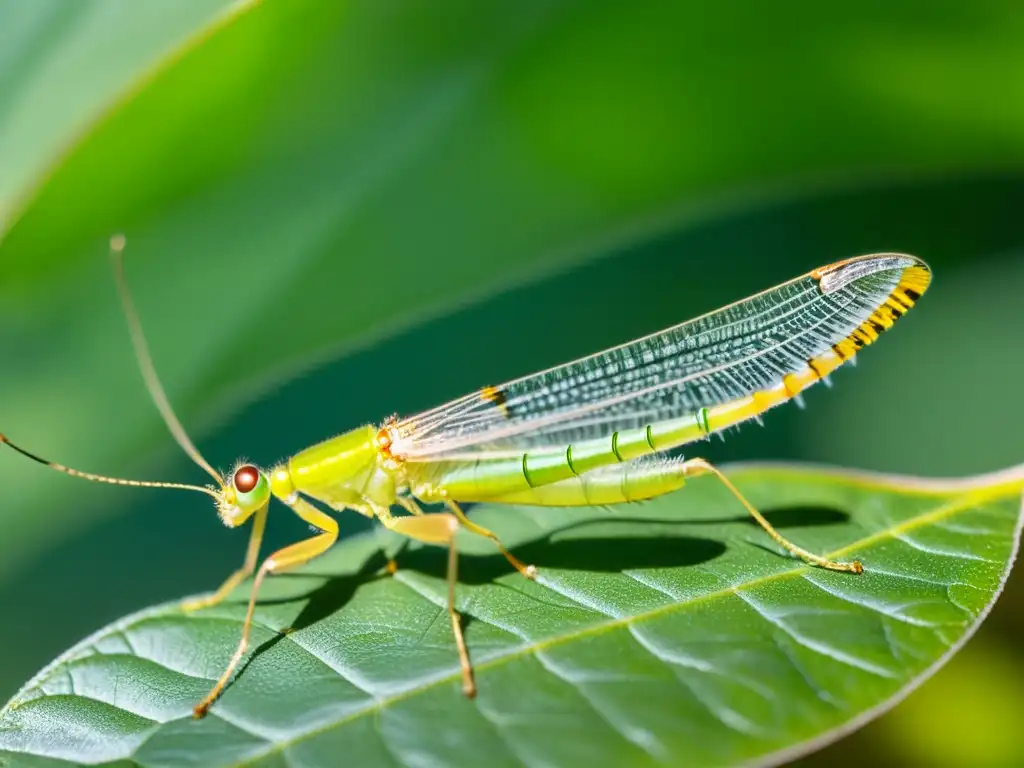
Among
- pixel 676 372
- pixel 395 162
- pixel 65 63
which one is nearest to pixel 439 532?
pixel 676 372

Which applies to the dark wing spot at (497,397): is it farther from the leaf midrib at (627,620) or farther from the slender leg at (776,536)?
the leaf midrib at (627,620)

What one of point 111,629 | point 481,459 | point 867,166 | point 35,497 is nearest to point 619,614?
point 481,459

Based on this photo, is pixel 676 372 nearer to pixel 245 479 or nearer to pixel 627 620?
pixel 627 620

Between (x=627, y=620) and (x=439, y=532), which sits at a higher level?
(x=439, y=532)

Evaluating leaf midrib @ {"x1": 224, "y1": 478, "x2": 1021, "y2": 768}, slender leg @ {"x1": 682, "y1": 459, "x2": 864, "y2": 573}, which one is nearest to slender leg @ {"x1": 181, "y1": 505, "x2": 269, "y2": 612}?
leaf midrib @ {"x1": 224, "y1": 478, "x2": 1021, "y2": 768}

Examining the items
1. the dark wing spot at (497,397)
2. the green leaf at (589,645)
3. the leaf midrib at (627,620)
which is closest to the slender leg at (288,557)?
the green leaf at (589,645)

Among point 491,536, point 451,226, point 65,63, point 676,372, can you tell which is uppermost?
point 65,63

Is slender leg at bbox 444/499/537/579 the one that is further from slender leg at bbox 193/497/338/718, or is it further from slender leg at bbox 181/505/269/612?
slender leg at bbox 181/505/269/612
